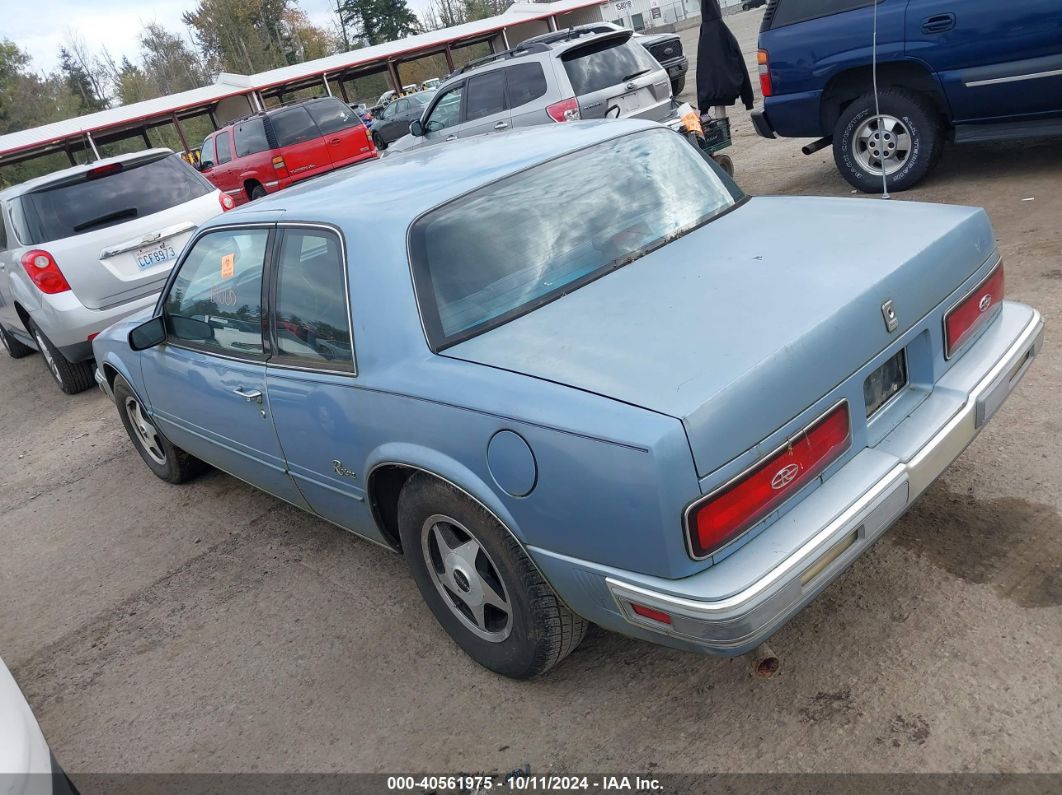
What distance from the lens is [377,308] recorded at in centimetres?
293

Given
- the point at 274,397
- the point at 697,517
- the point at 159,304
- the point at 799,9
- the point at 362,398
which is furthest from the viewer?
the point at 799,9

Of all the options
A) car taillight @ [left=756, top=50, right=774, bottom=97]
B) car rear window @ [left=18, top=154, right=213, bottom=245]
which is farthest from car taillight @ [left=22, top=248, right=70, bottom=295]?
car taillight @ [left=756, top=50, right=774, bottom=97]

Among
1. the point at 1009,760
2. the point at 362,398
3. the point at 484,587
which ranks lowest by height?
the point at 1009,760

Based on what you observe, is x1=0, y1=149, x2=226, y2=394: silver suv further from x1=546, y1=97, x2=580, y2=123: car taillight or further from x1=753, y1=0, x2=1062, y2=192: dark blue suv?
x1=753, y1=0, x2=1062, y2=192: dark blue suv

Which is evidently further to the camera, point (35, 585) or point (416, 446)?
point (35, 585)

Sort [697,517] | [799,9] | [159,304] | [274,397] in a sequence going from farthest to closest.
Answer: [799,9] < [159,304] < [274,397] < [697,517]

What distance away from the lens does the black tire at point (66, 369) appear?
25.5 ft

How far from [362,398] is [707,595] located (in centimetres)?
135

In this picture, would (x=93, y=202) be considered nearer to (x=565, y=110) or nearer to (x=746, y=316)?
(x=565, y=110)

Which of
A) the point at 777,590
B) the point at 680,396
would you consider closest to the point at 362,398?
the point at 680,396

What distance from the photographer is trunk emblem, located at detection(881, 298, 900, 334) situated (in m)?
2.58

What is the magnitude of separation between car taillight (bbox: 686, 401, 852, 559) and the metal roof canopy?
29.7 meters

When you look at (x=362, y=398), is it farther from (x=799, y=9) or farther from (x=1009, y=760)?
(x=799, y=9)

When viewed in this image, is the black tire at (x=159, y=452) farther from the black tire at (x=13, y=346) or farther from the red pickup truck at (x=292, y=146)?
the red pickup truck at (x=292, y=146)
